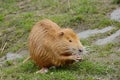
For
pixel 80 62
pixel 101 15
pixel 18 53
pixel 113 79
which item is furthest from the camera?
pixel 101 15

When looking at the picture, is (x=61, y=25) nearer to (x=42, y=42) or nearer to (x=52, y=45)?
(x=42, y=42)

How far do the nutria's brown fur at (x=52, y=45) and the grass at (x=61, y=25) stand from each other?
8.0 inches

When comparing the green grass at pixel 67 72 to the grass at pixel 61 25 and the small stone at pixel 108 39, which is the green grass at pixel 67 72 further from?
the small stone at pixel 108 39

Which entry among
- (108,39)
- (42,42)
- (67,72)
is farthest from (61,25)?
→ (67,72)

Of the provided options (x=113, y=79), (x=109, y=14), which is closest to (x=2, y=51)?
(x=109, y=14)

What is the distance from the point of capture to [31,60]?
753 cm

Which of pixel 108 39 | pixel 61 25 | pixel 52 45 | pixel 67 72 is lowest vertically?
pixel 67 72

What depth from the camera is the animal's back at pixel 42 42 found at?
678 centimetres

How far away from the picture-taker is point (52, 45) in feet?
21.9

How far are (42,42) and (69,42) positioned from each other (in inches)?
17.8

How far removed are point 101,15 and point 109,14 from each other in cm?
18

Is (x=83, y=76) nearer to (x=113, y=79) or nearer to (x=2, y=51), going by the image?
(x=113, y=79)

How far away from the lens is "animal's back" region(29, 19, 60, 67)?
22.2 ft

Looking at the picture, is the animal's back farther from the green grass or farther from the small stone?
the small stone
